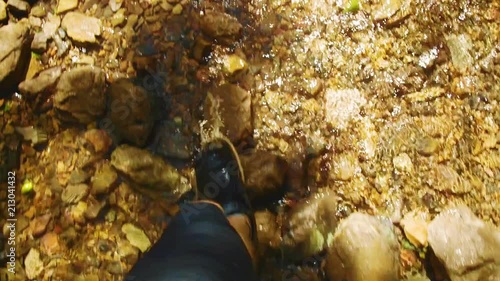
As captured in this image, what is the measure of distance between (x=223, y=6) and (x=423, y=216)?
1554 mm

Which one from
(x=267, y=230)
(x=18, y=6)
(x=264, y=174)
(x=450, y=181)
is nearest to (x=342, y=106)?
(x=264, y=174)

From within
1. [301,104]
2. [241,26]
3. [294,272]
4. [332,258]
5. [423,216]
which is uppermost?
[241,26]

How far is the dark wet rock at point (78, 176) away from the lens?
7.85 feet

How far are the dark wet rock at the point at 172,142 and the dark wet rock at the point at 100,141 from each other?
0.26 m

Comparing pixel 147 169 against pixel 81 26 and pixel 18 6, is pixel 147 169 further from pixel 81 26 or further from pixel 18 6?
pixel 18 6

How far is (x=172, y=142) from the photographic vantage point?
7.93 feet

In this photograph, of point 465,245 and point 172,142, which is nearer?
point 465,245

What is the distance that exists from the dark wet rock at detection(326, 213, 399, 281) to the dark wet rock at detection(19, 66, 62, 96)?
1.71 m

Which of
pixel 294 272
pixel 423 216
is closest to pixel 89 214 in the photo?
pixel 294 272

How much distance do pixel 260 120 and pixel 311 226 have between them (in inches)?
24.5

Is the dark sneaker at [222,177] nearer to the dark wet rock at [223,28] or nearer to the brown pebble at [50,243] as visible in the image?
the dark wet rock at [223,28]

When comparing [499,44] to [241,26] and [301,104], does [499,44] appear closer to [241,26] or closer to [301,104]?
[301,104]

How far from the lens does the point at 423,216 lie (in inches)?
85.8

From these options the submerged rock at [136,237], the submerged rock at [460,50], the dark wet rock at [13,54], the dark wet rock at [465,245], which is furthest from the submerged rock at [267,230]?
the dark wet rock at [13,54]
